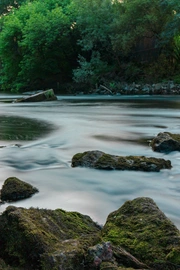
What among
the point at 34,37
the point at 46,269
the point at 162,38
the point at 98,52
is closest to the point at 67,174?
the point at 46,269

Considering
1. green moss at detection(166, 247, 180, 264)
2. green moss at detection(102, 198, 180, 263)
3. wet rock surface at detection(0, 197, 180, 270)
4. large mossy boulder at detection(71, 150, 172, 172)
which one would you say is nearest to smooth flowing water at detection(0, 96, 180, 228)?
large mossy boulder at detection(71, 150, 172, 172)

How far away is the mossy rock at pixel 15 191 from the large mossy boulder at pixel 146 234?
1.43 meters

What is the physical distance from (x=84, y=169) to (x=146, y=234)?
2922mm

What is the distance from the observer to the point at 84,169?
19.0 feet

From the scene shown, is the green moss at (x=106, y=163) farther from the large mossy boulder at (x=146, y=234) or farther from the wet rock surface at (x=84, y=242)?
the wet rock surface at (x=84, y=242)

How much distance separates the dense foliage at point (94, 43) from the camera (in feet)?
88.9

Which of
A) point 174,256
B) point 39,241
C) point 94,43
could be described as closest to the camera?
point 39,241

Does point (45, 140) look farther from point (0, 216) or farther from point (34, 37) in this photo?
point (34, 37)

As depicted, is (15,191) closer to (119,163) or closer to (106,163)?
(106,163)

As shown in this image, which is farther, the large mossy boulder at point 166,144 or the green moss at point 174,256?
the large mossy boulder at point 166,144

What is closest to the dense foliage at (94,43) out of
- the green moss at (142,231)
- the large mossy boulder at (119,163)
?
the large mossy boulder at (119,163)

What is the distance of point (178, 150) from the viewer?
7160 millimetres

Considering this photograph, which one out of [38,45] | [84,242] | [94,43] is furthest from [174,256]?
[38,45]

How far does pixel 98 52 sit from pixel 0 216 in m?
29.0
